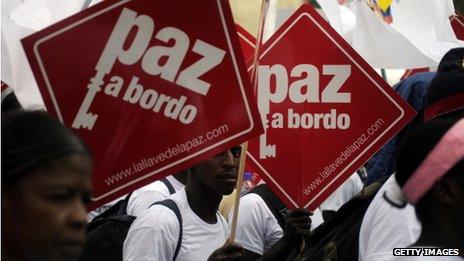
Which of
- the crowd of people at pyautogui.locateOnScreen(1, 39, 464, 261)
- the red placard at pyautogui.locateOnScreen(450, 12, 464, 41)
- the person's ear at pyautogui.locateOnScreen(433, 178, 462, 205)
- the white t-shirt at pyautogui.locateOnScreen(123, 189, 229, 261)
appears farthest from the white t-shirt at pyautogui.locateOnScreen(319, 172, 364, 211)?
the person's ear at pyautogui.locateOnScreen(433, 178, 462, 205)

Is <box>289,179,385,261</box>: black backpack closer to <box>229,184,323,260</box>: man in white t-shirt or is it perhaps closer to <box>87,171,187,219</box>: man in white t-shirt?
<box>229,184,323,260</box>: man in white t-shirt

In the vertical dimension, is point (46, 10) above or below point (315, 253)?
above

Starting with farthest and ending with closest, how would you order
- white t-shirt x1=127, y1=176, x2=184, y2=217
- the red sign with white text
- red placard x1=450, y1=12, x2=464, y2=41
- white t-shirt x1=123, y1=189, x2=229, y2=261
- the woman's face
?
red placard x1=450, y1=12, x2=464, y2=41 < the red sign with white text < white t-shirt x1=127, y1=176, x2=184, y2=217 < white t-shirt x1=123, y1=189, x2=229, y2=261 < the woman's face

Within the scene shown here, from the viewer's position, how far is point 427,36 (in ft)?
24.5

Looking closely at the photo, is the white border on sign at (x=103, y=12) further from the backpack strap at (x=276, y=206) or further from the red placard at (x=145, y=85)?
the backpack strap at (x=276, y=206)

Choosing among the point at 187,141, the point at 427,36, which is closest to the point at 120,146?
the point at 187,141

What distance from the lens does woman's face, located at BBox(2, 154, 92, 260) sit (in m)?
2.57

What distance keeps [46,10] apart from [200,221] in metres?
1.65

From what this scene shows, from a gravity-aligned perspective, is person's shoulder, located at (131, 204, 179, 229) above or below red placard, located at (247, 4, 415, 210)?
above

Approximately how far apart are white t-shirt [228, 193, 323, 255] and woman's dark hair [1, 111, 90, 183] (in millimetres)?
3441

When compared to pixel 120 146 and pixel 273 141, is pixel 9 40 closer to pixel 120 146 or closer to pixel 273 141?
pixel 273 141

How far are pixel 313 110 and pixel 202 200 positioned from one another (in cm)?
96

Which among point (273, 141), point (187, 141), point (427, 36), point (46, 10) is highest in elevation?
point (46, 10)

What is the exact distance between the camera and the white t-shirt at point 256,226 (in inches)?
242
